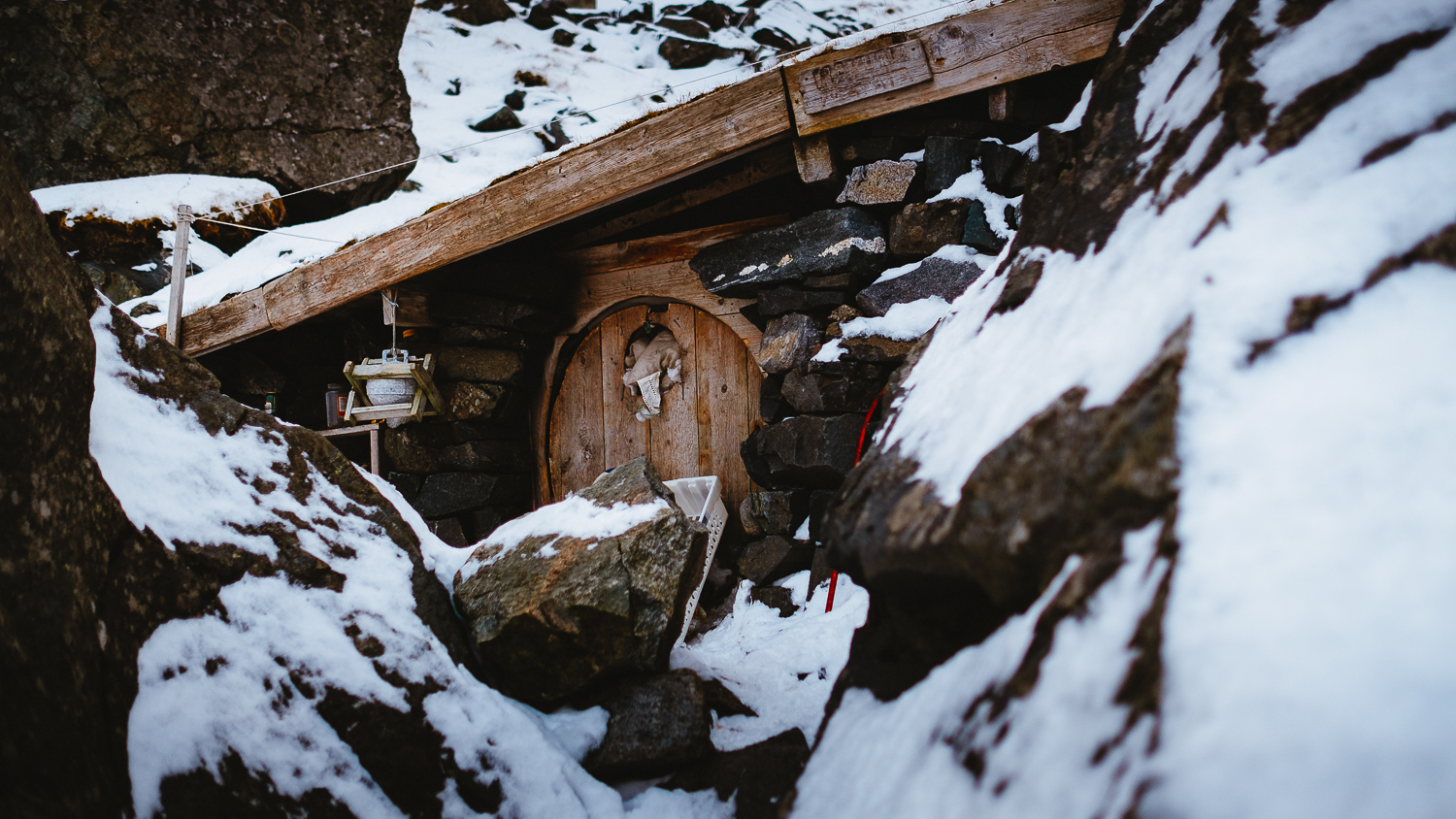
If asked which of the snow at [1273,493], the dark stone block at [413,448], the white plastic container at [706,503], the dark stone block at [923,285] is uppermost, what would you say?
the snow at [1273,493]

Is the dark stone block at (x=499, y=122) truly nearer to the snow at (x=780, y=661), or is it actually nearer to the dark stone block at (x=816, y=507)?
the dark stone block at (x=816, y=507)

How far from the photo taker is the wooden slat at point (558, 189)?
9.22ft

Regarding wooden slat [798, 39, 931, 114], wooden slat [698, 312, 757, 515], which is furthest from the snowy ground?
wooden slat [798, 39, 931, 114]

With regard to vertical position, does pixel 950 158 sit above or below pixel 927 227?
above

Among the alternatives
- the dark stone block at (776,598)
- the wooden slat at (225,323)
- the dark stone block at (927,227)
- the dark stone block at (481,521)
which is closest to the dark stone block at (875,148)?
the dark stone block at (927,227)

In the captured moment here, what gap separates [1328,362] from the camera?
2.23 ft

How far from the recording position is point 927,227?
107 inches

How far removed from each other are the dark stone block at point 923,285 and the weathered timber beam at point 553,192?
75 centimetres

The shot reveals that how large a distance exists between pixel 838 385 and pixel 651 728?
60.8 inches

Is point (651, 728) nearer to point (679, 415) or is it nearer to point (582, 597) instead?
point (582, 597)

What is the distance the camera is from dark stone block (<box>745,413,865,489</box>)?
280 centimetres

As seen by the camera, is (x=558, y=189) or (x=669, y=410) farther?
(x=669, y=410)

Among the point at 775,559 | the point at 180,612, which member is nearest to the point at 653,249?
the point at 775,559

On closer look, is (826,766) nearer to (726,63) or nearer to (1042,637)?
(1042,637)
